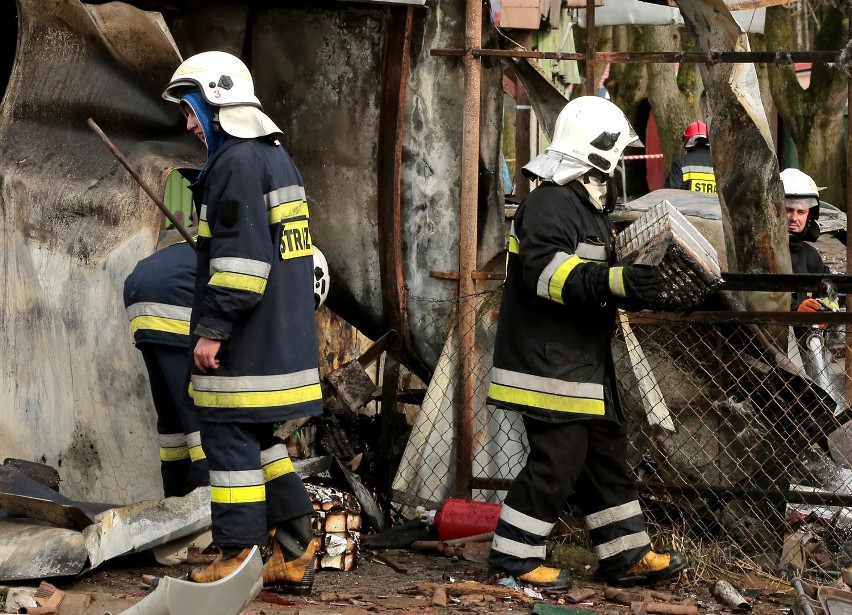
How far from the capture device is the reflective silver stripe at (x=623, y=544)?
16.3ft

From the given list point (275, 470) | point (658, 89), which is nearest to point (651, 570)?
point (275, 470)

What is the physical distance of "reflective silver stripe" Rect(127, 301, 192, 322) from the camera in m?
5.51

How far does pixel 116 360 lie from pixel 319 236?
122 cm

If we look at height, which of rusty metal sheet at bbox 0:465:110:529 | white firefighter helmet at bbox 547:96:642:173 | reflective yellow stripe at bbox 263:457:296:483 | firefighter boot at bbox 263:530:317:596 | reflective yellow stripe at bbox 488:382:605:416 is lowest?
firefighter boot at bbox 263:530:317:596

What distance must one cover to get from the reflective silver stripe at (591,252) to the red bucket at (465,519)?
138 centimetres

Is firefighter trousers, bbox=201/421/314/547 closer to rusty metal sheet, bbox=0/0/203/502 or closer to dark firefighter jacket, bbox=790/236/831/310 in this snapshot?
rusty metal sheet, bbox=0/0/203/502

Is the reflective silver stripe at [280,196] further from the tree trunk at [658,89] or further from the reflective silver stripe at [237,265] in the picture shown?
the tree trunk at [658,89]

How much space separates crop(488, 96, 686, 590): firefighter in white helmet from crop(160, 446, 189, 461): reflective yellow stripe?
Answer: 5.08 feet

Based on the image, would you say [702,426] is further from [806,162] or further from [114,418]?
[806,162]

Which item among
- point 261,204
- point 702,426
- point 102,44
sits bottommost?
point 702,426

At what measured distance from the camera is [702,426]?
5.76 meters

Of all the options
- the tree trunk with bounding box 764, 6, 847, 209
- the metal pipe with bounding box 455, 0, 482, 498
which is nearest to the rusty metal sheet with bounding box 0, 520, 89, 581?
the metal pipe with bounding box 455, 0, 482, 498

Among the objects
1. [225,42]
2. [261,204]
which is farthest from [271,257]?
[225,42]

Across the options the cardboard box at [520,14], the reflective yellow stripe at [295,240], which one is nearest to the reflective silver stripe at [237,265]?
the reflective yellow stripe at [295,240]
